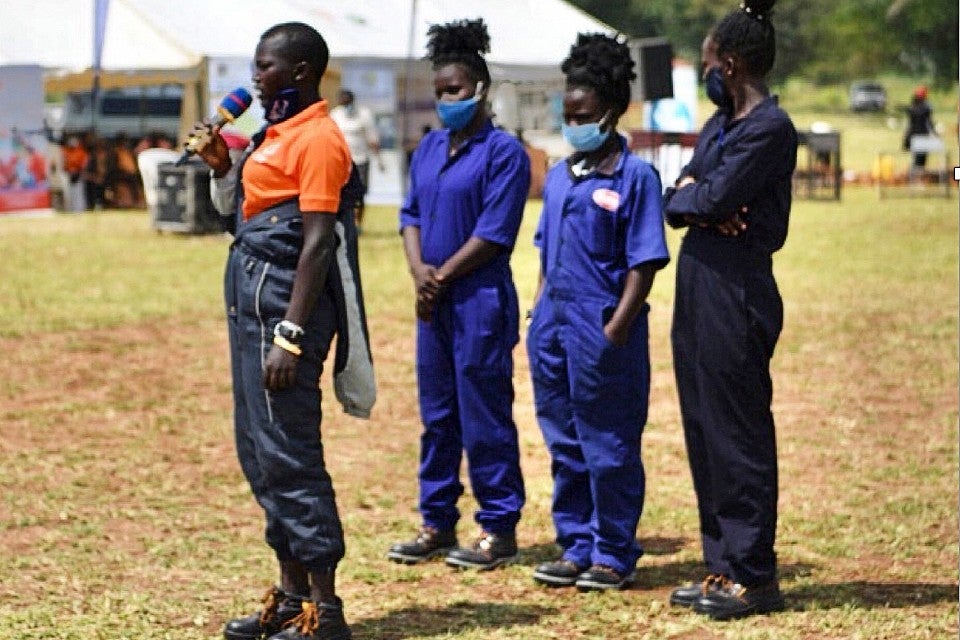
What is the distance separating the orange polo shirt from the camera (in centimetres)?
518

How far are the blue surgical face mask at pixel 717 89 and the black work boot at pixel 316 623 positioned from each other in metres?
A: 2.00

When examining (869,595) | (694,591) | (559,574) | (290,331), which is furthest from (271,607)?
(869,595)

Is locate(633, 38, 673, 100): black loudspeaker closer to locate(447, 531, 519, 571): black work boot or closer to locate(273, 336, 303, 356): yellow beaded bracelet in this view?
locate(447, 531, 519, 571): black work boot

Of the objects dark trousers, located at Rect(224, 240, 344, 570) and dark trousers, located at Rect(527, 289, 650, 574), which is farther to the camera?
dark trousers, located at Rect(527, 289, 650, 574)

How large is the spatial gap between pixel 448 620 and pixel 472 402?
931 millimetres

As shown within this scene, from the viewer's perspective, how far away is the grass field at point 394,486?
5977mm

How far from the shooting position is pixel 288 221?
5227 millimetres

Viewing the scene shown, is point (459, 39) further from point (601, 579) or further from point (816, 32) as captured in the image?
point (816, 32)

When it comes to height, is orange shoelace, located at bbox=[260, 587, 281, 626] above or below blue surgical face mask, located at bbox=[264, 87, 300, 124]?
below

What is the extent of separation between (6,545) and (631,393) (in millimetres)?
2518

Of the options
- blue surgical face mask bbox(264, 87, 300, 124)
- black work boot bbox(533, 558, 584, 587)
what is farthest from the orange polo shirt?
black work boot bbox(533, 558, 584, 587)

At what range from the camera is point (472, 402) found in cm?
654

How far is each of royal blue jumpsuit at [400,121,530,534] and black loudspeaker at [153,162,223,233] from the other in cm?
1521

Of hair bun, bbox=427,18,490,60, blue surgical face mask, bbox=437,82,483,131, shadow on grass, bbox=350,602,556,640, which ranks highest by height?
hair bun, bbox=427,18,490,60
